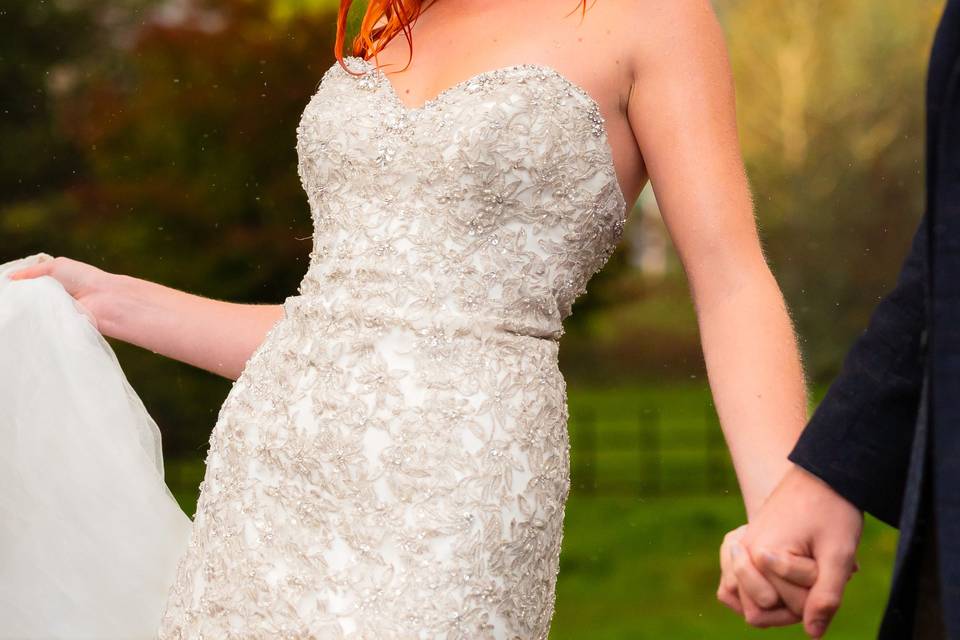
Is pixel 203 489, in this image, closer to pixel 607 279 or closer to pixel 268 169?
pixel 268 169

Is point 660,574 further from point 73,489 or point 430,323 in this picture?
point 430,323

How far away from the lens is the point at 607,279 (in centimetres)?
1344

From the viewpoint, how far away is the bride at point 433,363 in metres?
1.74

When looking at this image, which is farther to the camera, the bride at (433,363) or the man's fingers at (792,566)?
the bride at (433,363)

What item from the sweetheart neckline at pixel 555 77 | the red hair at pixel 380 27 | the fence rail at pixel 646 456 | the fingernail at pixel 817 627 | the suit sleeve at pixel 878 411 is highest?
the fence rail at pixel 646 456

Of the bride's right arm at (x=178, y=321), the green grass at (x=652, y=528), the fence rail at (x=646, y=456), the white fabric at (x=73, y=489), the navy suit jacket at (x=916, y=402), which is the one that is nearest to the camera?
the navy suit jacket at (x=916, y=402)

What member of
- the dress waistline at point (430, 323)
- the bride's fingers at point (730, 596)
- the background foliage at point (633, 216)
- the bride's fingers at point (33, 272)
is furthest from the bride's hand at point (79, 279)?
Answer: the background foliage at point (633, 216)

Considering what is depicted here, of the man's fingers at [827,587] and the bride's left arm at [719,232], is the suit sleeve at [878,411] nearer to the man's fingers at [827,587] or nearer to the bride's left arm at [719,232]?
the man's fingers at [827,587]

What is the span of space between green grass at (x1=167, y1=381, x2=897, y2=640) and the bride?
8291mm

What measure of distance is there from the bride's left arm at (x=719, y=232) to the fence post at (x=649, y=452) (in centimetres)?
1245

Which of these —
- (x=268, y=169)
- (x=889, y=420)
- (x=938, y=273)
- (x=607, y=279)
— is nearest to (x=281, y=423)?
(x=889, y=420)

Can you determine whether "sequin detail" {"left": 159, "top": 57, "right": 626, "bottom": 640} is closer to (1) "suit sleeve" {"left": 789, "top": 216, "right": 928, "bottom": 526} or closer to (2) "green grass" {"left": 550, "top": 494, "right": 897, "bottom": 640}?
(1) "suit sleeve" {"left": 789, "top": 216, "right": 928, "bottom": 526}

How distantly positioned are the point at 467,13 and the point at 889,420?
3.64ft

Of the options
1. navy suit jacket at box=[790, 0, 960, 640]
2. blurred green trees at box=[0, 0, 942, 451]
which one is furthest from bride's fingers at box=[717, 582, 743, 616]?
blurred green trees at box=[0, 0, 942, 451]
